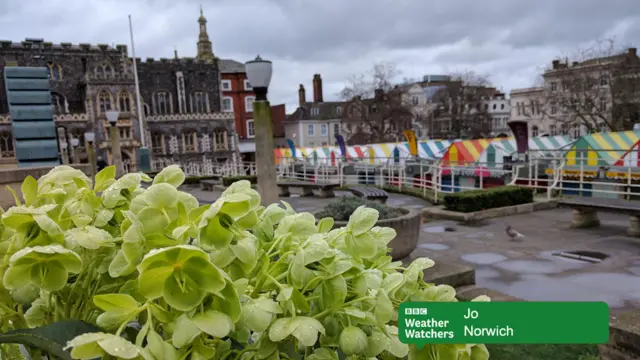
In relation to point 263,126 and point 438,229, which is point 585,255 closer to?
point 438,229

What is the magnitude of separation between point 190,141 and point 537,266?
50510mm

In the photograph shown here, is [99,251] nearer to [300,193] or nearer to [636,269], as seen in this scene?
[636,269]

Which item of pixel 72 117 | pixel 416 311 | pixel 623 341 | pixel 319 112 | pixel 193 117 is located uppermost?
pixel 319 112

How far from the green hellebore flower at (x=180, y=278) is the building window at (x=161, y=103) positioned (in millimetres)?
56252

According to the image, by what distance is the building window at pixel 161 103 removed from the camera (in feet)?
174

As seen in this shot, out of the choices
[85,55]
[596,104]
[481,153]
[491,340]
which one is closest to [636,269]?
[491,340]

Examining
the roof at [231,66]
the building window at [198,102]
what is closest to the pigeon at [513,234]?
the building window at [198,102]

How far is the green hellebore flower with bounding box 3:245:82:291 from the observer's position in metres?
0.71

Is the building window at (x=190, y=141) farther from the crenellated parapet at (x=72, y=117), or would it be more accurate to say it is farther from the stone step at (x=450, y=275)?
the stone step at (x=450, y=275)

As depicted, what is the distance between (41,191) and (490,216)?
36.4ft

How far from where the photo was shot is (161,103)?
53.4 m

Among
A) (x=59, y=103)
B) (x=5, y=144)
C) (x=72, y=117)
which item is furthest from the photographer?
(x=59, y=103)

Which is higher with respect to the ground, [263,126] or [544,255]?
[263,126]

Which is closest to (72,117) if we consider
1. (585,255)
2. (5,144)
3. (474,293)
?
(5,144)
